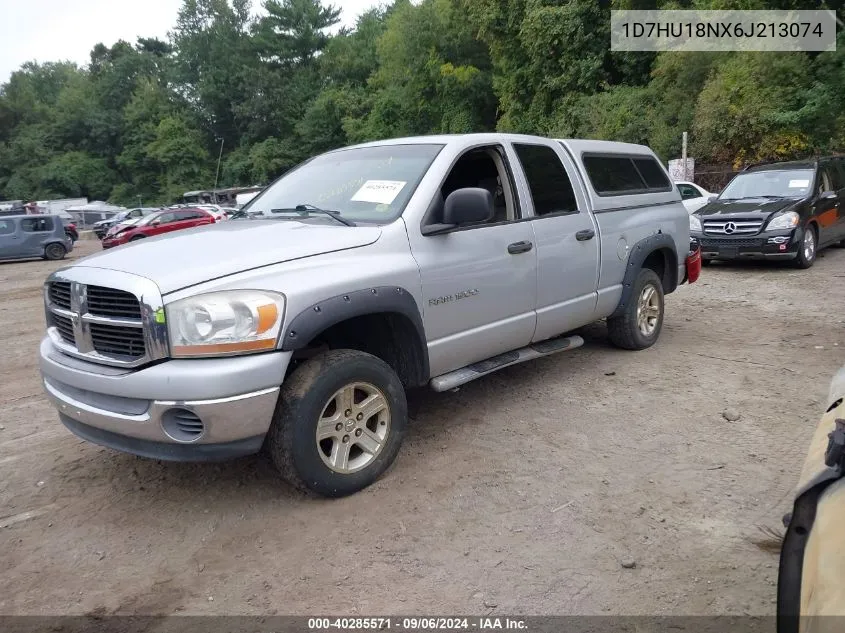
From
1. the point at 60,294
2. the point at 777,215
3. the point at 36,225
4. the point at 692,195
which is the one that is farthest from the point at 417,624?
the point at 36,225

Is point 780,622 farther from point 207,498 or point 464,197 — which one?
point 207,498

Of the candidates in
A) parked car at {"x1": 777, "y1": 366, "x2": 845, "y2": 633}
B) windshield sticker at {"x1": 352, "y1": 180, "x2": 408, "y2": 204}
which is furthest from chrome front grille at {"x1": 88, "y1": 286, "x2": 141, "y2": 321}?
parked car at {"x1": 777, "y1": 366, "x2": 845, "y2": 633}

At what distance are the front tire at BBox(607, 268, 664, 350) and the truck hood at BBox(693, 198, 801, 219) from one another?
5.19 metres

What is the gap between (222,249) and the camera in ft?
11.3

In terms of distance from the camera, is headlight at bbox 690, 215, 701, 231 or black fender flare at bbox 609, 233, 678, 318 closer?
black fender flare at bbox 609, 233, 678, 318

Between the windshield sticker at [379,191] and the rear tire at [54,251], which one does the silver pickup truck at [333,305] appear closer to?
the windshield sticker at [379,191]

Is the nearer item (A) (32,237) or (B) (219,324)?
(B) (219,324)

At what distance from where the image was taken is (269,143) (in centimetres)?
5566

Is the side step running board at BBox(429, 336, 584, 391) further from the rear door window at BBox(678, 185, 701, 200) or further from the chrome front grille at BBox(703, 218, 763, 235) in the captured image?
the rear door window at BBox(678, 185, 701, 200)

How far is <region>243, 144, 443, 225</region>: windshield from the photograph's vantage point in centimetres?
403

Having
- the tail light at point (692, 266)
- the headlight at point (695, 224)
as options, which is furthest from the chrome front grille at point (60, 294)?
the headlight at point (695, 224)

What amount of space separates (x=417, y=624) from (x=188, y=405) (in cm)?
137

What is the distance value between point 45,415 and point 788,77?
70.3 ft

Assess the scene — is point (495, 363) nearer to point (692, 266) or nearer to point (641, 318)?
point (641, 318)
